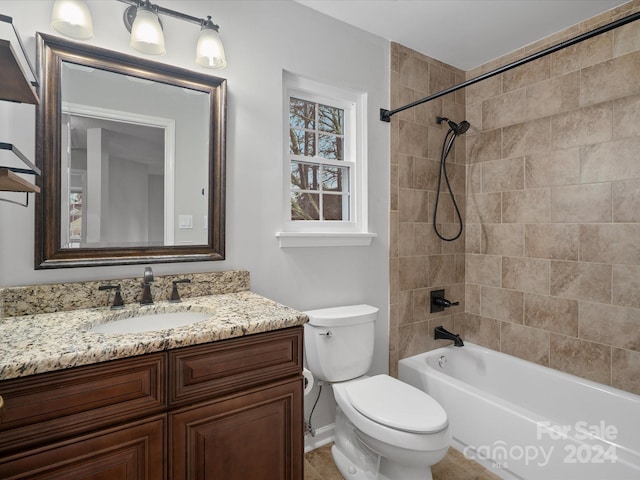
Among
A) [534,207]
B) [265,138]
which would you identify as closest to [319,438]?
[265,138]

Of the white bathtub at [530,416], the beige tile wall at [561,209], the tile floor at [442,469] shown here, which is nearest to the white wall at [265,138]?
the tile floor at [442,469]

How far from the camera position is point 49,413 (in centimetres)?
87

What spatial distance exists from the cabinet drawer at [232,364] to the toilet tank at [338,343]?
498mm

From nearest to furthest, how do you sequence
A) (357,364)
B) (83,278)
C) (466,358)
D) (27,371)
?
1. (27,371)
2. (83,278)
3. (357,364)
4. (466,358)

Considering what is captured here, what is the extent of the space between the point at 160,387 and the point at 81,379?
0.20m

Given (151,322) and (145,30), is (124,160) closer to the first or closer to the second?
(145,30)

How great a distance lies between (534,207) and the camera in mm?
2320

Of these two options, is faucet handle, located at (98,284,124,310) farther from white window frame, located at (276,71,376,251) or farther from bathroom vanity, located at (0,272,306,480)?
white window frame, located at (276,71,376,251)

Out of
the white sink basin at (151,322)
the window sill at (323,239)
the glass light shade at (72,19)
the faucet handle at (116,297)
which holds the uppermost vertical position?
the glass light shade at (72,19)

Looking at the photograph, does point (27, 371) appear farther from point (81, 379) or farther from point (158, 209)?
point (158, 209)

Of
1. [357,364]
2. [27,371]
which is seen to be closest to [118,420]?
[27,371]

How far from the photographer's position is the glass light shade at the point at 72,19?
1246 millimetres

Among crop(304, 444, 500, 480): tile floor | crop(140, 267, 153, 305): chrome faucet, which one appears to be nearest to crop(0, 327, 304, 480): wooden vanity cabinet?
crop(140, 267, 153, 305): chrome faucet

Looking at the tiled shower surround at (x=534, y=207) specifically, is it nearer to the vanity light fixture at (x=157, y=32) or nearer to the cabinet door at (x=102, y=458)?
the vanity light fixture at (x=157, y=32)
